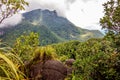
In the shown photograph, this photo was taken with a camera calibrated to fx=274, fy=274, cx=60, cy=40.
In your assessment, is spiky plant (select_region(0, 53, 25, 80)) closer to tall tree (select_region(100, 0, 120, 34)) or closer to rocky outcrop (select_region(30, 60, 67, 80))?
tall tree (select_region(100, 0, 120, 34))

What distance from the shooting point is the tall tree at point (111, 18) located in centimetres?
1173

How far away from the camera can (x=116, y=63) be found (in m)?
10.9

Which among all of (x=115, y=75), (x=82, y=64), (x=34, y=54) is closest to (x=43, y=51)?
(x=34, y=54)

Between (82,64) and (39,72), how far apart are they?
7.00 m

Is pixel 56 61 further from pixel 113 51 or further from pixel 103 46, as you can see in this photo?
pixel 113 51

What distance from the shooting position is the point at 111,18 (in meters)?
12.1

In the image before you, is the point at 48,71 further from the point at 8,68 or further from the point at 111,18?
the point at 8,68

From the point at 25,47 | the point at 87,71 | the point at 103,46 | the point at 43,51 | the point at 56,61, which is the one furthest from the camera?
the point at 25,47

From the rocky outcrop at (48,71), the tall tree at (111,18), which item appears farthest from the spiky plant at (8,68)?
the rocky outcrop at (48,71)

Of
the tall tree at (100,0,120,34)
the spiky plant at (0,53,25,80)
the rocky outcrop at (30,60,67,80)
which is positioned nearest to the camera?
the spiky plant at (0,53,25,80)

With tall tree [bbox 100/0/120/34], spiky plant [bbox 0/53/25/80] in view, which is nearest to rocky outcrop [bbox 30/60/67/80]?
tall tree [bbox 100/0/120/34]

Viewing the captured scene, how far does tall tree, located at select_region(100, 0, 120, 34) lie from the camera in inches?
462

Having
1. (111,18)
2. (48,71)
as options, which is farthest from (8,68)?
(48,71)

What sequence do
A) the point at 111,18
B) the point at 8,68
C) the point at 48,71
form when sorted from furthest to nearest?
the point at 48,71
the point at 111,18
the point at 8,68
